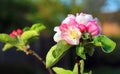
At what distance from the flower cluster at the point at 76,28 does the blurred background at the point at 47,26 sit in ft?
30.3

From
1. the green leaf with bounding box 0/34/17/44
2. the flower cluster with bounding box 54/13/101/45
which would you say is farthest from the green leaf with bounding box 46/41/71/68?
the green leaf with bounding box 0/34/17/44

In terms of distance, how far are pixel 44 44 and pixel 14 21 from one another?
543 cm

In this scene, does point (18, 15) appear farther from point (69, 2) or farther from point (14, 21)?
point (69, 2)

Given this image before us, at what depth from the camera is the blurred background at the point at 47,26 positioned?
41.6 feet

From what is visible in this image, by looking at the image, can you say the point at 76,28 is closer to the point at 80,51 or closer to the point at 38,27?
the point at 80,51

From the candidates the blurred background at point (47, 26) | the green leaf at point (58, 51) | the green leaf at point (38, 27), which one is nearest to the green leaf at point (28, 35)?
the green leaf at point (38, 27)

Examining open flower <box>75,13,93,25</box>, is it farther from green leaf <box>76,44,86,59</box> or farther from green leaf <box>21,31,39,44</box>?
green leaf <box>21,31,39,44</box>

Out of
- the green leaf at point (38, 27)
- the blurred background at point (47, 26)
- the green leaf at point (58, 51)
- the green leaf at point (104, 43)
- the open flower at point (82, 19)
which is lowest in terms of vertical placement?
the green leaf at point (104, 43)

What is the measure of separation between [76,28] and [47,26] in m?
20.9

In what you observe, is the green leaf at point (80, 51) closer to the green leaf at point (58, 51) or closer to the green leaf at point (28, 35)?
the green leaf at point (58, 51)

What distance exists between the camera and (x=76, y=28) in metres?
1.65

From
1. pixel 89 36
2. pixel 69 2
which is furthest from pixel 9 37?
pixel 69 2

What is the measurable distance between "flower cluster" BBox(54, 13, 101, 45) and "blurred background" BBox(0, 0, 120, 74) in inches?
364

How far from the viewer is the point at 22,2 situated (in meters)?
21.1
